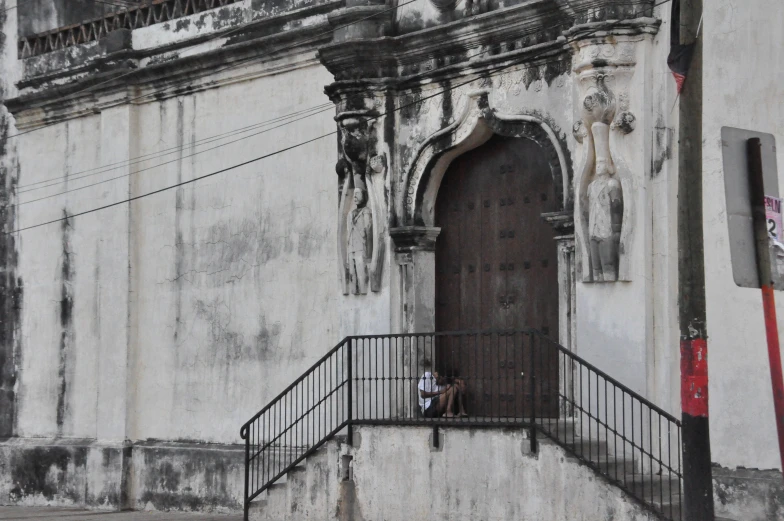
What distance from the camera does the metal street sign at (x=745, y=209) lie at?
8047 millimetres

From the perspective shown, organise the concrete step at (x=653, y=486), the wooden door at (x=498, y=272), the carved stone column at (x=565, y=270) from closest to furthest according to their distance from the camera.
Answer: the concrete step at (x=653, y=486) < the carved stone column at (x=565, y=270) < the wooden door at (x=498, y=272)

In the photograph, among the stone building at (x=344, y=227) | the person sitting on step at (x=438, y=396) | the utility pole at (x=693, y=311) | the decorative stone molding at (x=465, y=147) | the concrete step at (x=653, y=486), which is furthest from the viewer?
the person sitting on step at (x=438, y=396)

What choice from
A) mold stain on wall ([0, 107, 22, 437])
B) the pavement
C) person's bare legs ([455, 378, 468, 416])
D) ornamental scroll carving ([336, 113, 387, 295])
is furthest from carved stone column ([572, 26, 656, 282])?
mold stain on wall ([0, 107, 22, 437])

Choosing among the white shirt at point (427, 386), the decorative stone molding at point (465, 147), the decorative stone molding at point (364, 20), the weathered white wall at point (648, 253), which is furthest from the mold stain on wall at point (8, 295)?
→ the weathered white wall at point (648, 253)

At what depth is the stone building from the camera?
46.7ft

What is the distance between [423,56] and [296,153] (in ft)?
9.12

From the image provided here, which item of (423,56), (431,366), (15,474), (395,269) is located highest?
(423,56)

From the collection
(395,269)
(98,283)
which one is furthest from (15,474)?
(395,269)

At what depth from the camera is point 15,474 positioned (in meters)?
22.9

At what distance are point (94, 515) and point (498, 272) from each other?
7.36 m

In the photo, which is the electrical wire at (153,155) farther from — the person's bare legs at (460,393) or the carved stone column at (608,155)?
the carved stone column at (608,155)

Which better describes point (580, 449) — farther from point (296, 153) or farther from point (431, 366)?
point (296, 153)

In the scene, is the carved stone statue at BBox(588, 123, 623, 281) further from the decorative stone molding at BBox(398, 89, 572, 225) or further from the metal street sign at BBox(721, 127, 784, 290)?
the metal street sign at BBox(721, 127, 784, 290)

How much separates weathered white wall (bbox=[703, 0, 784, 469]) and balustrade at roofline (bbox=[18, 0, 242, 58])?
8343 mm
